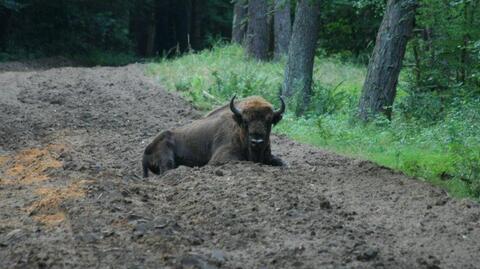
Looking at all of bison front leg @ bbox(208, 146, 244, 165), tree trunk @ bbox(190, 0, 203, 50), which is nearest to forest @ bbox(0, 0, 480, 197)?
bison front leg @ bbox(208, 146, 244, 165)

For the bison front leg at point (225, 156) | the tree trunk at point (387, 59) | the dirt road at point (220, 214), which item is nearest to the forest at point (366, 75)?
the tree trunk at point (387, 59)

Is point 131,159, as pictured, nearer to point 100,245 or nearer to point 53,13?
point 100,245

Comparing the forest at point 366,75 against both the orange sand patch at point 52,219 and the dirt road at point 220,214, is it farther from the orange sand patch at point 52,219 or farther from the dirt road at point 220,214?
the orange sand patch at point 52,219

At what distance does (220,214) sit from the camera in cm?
923

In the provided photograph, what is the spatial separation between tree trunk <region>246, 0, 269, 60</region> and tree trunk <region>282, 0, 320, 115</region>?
1128 centimetres

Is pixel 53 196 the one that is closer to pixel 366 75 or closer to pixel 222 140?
pixel 222 140

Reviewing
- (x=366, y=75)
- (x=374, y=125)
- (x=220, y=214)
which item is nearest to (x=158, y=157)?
(x=220, y=214)

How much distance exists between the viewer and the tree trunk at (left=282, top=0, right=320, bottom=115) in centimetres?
2034

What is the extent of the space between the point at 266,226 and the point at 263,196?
129cm

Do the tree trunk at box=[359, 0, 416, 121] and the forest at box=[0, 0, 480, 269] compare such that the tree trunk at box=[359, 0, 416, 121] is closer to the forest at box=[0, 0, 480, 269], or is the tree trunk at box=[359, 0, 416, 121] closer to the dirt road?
the forest at box=[0, 0, 480, 269]

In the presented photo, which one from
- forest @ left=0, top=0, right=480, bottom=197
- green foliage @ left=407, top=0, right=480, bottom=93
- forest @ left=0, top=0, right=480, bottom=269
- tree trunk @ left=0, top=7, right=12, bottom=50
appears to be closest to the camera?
forest @ left=0, top=0, right=480, bottom=269

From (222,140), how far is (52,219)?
Result: 15.4 feet

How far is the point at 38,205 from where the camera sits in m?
9.67

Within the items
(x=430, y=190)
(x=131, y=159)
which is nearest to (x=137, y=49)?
(x=131, y=159)
